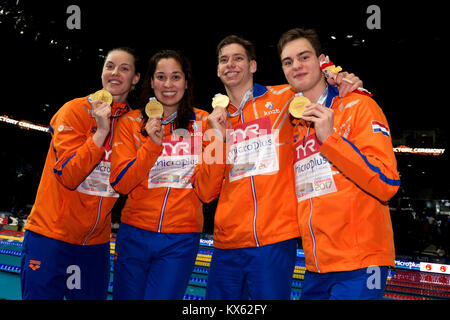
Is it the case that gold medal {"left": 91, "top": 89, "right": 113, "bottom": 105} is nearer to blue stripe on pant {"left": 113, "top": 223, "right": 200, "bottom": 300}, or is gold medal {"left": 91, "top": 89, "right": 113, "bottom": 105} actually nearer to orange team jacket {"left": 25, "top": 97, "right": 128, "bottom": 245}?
orange team jacket {"left": 25, "top": 97, "right": 128, "bottom": 245}

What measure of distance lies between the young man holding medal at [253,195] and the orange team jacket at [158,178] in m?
0.17

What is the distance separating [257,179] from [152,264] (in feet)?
3.14

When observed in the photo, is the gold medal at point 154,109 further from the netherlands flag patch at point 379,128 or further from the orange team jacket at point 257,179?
the netherlands flag patch at point 379,128

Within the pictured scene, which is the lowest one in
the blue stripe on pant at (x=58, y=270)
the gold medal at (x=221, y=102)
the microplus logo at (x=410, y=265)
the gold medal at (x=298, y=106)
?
the microplus logo at (x=410, y=265)

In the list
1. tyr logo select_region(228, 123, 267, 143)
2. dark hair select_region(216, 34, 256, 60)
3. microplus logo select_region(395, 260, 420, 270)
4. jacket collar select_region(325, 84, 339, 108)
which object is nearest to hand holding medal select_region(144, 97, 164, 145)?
tyr logo select_region(228, 123, 267, 143)

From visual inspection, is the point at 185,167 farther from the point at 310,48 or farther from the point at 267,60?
the point at 267,60

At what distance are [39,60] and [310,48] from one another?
31.6 ft

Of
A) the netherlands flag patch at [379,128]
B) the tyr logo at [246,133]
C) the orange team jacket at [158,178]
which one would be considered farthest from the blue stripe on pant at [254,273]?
the netherlands flag patch at [379,128]

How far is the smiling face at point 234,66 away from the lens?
104 inches

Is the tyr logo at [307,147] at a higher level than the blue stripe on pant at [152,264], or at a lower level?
higher

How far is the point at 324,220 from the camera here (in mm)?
1975

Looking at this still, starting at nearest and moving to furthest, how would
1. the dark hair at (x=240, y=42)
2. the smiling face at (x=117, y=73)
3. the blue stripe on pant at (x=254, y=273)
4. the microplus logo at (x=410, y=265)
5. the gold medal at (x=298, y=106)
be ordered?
1. the gold medal at (x=298, y=106)
2. the blue stripe on pant at (x=254, y=273)
3. the dark hair at (x=240, y=42)
4. the smiling face at (x=117, y=73)
5. the microplus logo at (x=410, y=265)
